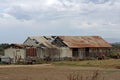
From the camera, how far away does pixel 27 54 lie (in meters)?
49.3

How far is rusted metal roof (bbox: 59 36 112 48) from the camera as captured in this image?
53.7 metres

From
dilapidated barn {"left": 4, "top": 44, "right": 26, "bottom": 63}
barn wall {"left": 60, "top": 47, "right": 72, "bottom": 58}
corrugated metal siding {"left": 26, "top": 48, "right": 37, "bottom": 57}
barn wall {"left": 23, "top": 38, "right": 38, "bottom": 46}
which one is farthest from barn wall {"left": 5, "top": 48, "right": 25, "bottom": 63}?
barn wall {"left": 60, "top": 47, "right": 72, "bottom": 58}

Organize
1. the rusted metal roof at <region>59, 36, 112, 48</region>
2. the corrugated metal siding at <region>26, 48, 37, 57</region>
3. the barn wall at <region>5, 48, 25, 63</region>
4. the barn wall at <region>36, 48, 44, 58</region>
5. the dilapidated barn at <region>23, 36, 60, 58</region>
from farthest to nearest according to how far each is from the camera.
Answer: the rusted metal roof at <region>59, 36, 112, 48</region>, the dilapidated barn at <region>23, 36, 60, 58</region>, the barn wall at <region>36, 48, 44, 58</region>, the corrugated metal siding at <region>26, 48, 37, 57</region>, the barn wall at <region>5, 48, 25, 63</region>

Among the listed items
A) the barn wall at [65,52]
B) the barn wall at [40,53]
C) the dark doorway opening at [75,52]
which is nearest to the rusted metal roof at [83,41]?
the dark doorway opening at [75,52]

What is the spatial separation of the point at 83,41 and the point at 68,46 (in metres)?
4.90

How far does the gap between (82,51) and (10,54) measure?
11.4 m

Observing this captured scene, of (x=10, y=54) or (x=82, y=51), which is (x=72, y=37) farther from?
(x=10, y=54)

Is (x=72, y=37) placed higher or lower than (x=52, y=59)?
higher

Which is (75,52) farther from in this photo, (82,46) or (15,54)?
(15,54)

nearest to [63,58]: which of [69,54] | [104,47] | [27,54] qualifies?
[69,54]

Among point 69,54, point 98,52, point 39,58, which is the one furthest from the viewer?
point 98,52

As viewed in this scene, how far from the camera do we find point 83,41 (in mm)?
56344

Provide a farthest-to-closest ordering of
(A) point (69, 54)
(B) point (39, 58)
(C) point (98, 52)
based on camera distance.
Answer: (C) point (98, 52) < (A) point (69, 54) < (B) point (39, 58)

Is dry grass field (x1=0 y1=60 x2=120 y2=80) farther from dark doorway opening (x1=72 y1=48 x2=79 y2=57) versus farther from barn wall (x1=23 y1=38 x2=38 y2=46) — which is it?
barn wall (x1=23 y1=38 x2=38 y2=46)
